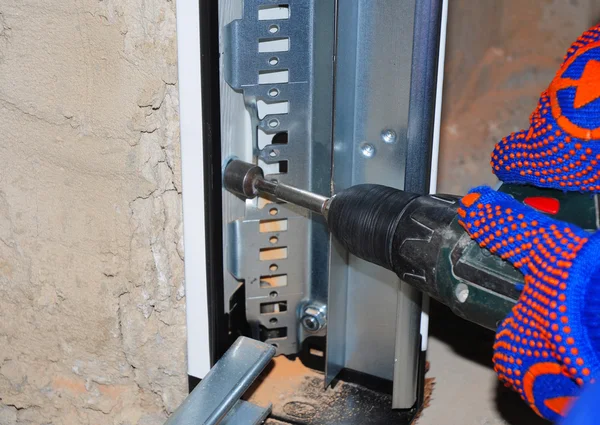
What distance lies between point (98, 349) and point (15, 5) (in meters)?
0.49

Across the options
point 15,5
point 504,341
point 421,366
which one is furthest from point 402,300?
point 15,5

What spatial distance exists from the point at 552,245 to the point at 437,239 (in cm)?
13

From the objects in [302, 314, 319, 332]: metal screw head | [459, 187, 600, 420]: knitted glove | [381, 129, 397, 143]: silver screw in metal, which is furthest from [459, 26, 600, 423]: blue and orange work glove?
[302, 314, 319, 332]: metal screw head

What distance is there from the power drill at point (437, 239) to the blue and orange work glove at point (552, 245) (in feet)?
Answer: 0.06

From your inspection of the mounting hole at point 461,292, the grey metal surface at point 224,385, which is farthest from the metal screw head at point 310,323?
the mounting hole at point 461,292

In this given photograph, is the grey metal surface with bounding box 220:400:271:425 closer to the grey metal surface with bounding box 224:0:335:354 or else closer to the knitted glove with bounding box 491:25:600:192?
the grey metal surface with bounding box 224:0:335:354

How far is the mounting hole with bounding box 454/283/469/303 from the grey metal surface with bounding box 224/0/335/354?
0.32 metres

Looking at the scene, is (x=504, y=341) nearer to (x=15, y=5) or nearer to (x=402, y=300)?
(x=402, y=300)

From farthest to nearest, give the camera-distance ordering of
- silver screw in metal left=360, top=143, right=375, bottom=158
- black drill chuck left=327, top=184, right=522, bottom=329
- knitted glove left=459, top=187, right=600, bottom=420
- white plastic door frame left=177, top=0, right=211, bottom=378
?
silver screw in metal left=360, top=143, right=375, bottom=158
white plastic door frame left=177, top=0, right=211, bottom=378
black drill chuck left=327, top=184, right=522, bottom=329
knitted glove left=459, top=187, right=600, bottom=420

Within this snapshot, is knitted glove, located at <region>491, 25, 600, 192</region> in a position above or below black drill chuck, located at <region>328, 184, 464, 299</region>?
above

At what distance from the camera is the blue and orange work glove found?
0.53 meters

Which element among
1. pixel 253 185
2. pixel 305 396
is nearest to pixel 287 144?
pixel 253 185

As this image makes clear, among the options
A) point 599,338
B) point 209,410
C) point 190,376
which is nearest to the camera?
point 599,338

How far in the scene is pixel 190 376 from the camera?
3.10ft
